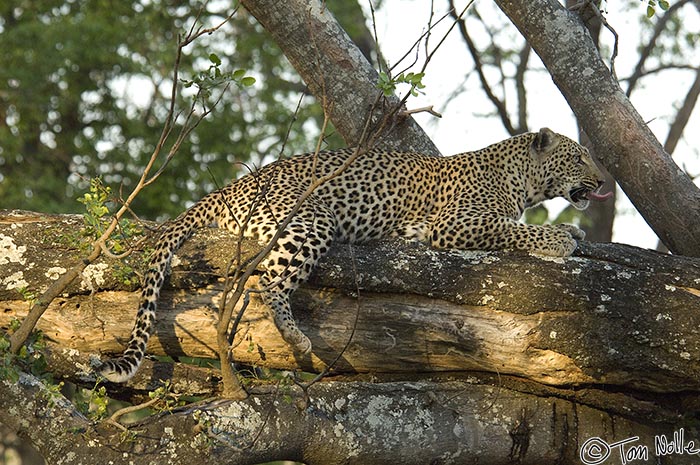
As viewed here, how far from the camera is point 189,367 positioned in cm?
704

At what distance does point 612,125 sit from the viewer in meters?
8.41

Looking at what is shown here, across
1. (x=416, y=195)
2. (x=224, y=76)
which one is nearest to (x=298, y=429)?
(x=224, y=76)

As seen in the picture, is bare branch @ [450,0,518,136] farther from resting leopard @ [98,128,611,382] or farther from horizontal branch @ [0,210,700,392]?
horizontal branch @ [0,210,700,392]

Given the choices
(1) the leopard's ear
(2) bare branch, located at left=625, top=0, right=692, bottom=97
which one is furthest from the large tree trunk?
(2) bare branch, located at left=625, top=0, right=692, bottom=97

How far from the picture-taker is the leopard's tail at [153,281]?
6.12 m

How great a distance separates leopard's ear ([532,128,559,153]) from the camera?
29.3ft

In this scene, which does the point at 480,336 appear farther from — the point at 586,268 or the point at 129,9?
the point at 129,9

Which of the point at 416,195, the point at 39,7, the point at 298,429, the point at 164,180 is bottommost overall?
the point at 298,429

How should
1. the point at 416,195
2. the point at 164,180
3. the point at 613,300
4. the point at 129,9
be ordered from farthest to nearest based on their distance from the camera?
the point at 129,9, the point at 164,180, the point at 416,195, the point at 613,300

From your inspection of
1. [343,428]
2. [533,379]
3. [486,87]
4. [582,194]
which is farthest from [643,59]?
[343,428]

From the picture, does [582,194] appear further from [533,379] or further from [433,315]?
[433,315]

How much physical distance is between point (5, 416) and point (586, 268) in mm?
3785

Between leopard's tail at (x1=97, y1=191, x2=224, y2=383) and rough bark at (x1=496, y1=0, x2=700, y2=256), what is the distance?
308cm

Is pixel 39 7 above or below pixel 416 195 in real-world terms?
above
